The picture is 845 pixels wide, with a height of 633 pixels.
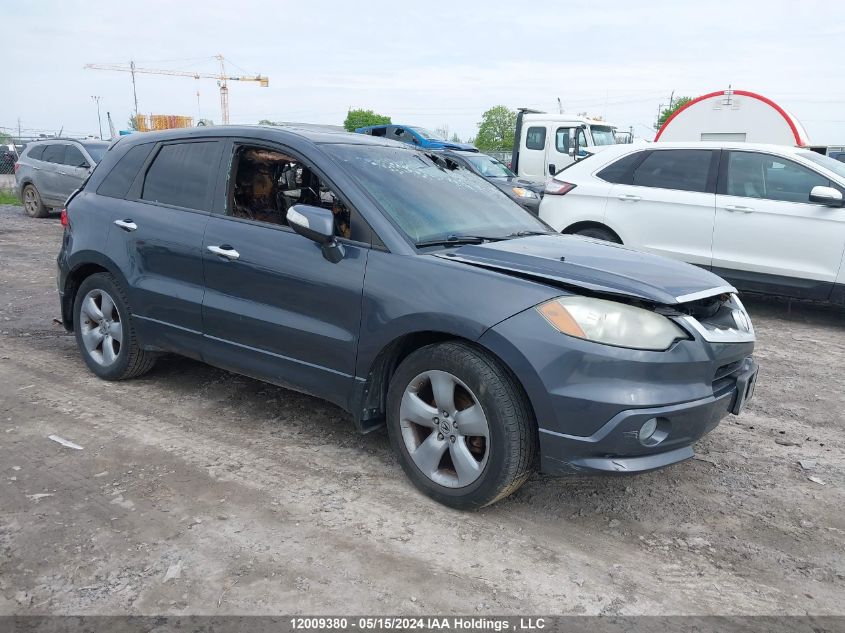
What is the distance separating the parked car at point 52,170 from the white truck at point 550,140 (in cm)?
994

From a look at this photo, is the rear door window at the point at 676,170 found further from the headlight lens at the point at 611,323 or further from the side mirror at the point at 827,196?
the headlight lens at the point at 611,323

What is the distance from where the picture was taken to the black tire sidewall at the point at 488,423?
2.96m

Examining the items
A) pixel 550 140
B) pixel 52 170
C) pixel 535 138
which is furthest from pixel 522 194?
pixel 52 170

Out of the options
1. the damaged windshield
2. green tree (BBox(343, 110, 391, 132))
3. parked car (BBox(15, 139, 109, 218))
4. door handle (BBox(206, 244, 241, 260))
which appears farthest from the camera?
green tree (BBox(343, 110, 391, 132))

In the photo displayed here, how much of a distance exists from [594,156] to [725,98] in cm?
644

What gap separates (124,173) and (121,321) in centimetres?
98

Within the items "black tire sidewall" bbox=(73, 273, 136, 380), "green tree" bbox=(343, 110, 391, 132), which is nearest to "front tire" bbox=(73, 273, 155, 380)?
"black tire sidewall" bbox=(73, 273, 136, 380)

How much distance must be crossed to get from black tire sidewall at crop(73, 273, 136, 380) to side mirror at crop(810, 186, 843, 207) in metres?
5.96

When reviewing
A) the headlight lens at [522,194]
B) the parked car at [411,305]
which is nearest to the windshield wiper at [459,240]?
the parked car at [411,305]

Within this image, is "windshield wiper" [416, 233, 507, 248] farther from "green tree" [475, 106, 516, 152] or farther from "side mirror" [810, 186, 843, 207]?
"green tree" [475, 106, 516, 152]

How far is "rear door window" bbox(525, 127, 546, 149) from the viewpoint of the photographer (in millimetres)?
17833

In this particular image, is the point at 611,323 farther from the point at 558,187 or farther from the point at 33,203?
the point at 33,203

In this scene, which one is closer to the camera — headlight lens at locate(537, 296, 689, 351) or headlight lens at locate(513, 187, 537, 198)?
headlight lens at locate(537, 296, 689, 351)

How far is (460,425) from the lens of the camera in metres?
3.10
